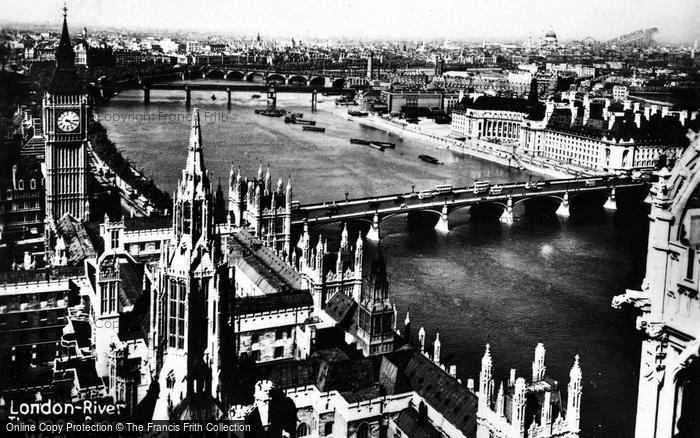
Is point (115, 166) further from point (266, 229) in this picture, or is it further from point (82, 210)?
point (266, 229)

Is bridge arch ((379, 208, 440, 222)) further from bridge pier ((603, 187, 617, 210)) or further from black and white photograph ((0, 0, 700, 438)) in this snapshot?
bridge pier ((603, 187, 617, 210))

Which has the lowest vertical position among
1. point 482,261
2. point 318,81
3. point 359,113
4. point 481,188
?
point 482,261

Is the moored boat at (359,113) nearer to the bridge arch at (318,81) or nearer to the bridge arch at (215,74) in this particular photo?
the bridge arch at (318,81)

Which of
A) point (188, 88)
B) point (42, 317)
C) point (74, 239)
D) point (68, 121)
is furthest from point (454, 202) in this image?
point (188, 88)

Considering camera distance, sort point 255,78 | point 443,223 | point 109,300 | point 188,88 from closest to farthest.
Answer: point 109,300 < point 443,223 < point 188,88 < point 255,78

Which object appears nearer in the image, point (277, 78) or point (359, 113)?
point (359, 113)

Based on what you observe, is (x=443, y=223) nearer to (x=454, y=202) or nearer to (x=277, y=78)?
(x=454, y=202)

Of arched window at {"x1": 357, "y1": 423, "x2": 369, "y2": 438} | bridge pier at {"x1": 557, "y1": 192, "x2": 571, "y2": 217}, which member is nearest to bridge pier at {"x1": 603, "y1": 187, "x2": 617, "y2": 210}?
bridge pier at {"x1": 557, "y1": 192, "x2": 571, "y2": 217}

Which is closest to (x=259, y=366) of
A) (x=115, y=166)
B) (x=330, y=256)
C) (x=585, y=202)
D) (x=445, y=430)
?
(x=445, y=430)
